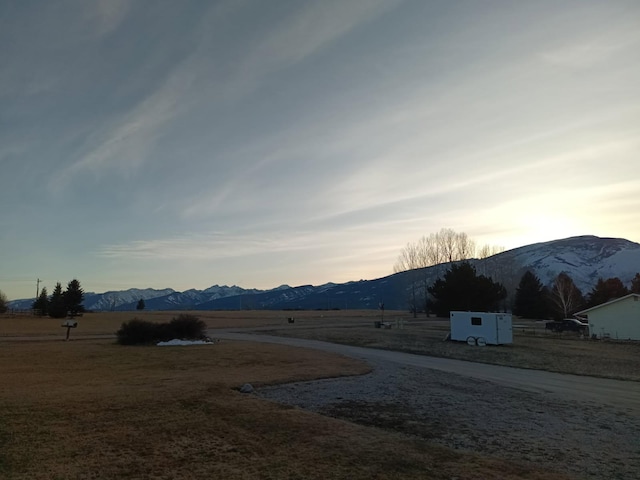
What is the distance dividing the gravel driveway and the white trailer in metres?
14.4

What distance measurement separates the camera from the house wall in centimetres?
3791

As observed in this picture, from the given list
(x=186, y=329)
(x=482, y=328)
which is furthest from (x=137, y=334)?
(x=482, y=328)

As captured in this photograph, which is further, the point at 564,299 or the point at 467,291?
the point at 564,299

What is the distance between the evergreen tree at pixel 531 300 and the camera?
250 ft

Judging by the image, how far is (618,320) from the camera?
38938mm

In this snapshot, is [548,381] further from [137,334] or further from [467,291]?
[467,291]

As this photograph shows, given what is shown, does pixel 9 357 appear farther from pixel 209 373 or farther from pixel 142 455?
pixel 142 455

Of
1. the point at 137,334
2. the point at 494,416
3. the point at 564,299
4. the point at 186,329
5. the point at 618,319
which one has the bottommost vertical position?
the point at 494,416

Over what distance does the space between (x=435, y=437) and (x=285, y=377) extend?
835 cm

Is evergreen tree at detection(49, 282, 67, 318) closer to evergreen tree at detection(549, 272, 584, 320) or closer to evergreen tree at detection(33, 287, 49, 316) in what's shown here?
evergreen tree at detection(33, 287, 49, 316)

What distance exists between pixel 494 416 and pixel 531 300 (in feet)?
241

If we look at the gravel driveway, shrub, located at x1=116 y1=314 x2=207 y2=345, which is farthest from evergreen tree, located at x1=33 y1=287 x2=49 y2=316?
the gravel driveway

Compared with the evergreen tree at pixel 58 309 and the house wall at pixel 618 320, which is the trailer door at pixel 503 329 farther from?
the evergreen tree at pixel 58 309

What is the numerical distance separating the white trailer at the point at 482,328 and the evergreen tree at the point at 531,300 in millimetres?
49903
